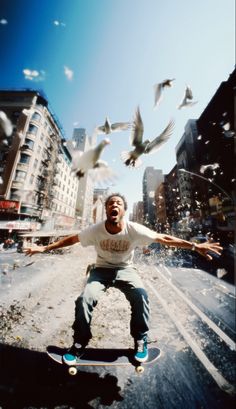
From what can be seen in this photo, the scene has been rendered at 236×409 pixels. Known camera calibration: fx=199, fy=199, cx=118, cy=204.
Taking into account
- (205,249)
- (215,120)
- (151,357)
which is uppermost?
(215,120)

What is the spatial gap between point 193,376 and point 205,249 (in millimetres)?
2814

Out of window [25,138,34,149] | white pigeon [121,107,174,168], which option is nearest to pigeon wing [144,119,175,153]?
white pigeon [121,107,174,168]

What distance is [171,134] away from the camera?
459 centimetres

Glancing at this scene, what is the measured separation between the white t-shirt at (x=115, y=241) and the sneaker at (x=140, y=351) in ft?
4.20

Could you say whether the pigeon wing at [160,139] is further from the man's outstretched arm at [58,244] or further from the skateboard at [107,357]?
the skateboard at [107,357]

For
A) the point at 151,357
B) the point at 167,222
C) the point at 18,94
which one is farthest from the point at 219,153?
the point at 167,222

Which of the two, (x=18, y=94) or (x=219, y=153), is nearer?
(x=18, y=94)

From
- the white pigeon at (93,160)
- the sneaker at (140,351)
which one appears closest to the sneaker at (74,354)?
the sneaker at (140,351)

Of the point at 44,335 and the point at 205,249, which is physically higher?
the point at 205,249

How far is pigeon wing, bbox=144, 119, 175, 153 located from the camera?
15.1 ft

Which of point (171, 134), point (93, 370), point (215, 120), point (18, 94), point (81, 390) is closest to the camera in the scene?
point (81, 390)

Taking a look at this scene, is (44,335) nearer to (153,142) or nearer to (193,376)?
(193,376)

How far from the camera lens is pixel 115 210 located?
3.69 metres

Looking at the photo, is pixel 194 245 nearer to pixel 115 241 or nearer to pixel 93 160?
pixel 115 241
